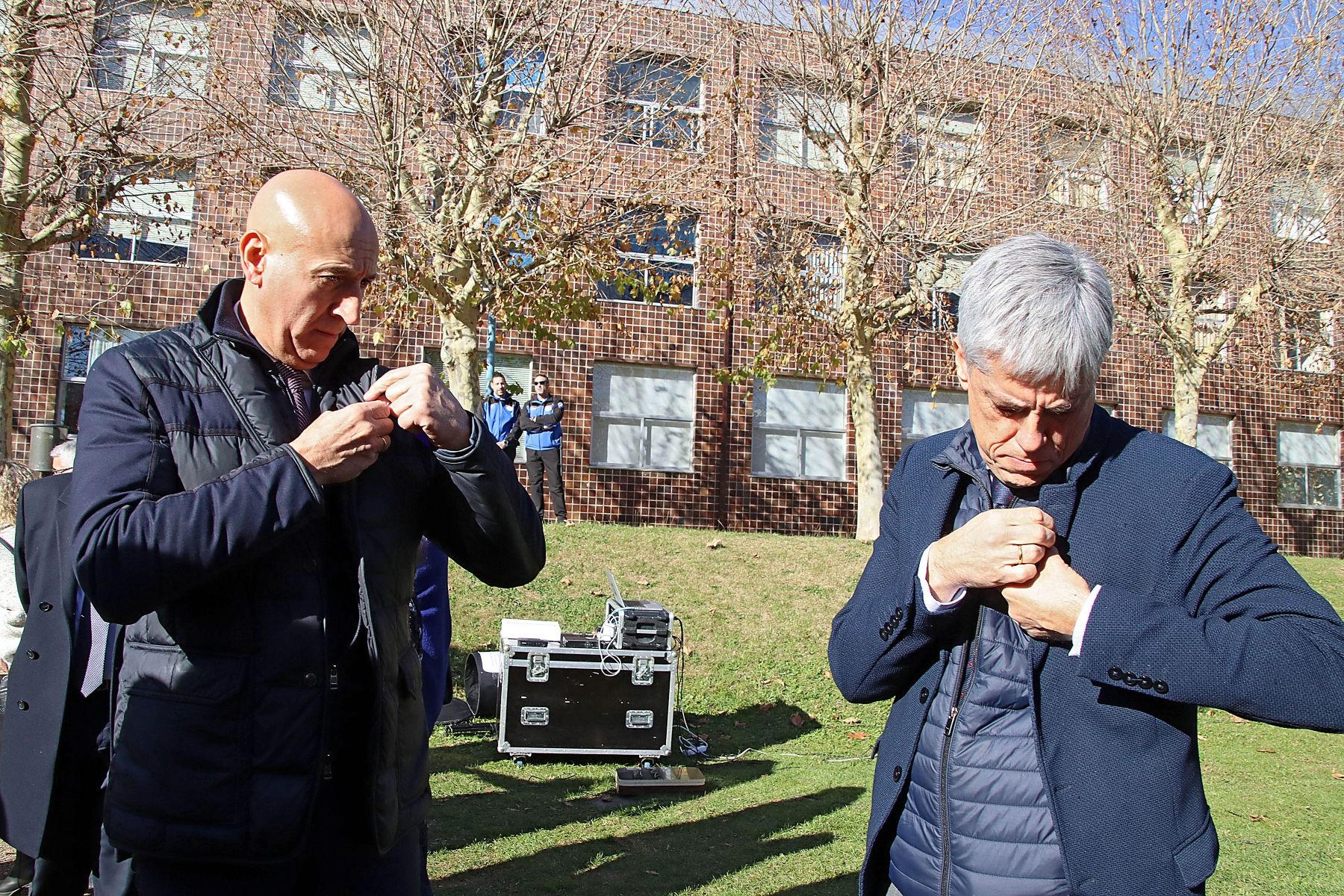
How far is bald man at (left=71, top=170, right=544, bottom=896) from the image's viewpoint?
1863mm

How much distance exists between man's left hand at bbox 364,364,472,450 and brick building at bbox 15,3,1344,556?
11598 millimetres

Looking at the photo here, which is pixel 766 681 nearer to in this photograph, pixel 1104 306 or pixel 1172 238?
pixel 1104 306

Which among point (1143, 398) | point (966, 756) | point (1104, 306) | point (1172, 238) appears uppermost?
point (1172, 238)

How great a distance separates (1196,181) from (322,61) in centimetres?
1341

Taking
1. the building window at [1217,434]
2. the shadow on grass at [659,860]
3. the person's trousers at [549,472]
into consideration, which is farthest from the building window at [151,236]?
the building window at [1217,434]

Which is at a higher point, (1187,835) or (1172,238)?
(1172,238)

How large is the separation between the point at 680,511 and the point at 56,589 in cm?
1658

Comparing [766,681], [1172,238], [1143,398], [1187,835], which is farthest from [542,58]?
[1143,398]

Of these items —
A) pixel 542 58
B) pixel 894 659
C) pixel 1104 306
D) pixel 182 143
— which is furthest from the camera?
pixel 542 58

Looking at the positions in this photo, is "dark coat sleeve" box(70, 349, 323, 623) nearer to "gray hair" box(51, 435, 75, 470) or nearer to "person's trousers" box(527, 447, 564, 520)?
"gray hair" box(51, 435, 75, 470)

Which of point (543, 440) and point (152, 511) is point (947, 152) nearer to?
point (543, 440)

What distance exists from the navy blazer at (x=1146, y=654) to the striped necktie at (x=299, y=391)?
127 cm

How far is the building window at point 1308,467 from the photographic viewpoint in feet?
79.3

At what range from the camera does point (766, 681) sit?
1013 centimetres
